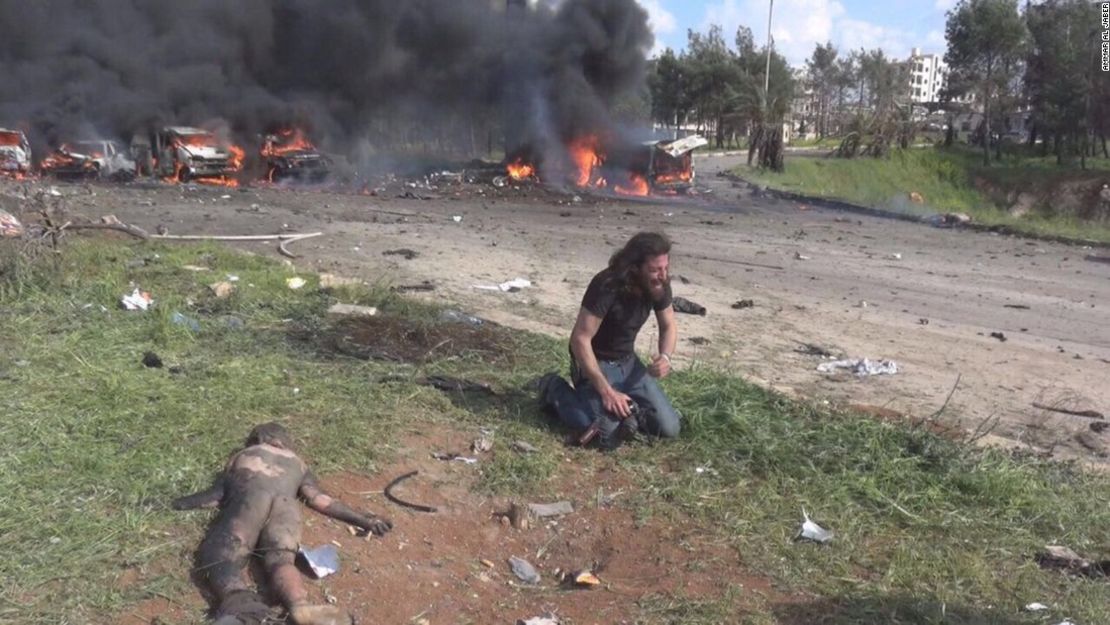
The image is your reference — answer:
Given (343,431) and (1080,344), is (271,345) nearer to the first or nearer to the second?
(343,431)

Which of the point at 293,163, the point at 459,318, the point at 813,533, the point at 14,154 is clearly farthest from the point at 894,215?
the point at 14,154

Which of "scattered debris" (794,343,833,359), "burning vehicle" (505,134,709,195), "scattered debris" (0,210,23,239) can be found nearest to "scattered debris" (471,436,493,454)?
"scattered debris" (794,343,833,359)

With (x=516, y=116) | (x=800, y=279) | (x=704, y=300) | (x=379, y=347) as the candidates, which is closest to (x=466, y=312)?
(x=379, y=347)

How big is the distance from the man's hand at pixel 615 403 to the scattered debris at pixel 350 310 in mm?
3061

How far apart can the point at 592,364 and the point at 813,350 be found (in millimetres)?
3748

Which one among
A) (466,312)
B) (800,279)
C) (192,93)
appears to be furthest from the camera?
(192,93)

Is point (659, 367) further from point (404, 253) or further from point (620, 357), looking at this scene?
point (404, 253)

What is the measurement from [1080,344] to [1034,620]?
661 cm

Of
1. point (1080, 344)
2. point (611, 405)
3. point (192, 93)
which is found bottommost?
point (1080, 344)

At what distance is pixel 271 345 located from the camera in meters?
6.45

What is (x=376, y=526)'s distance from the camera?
12.8 ft

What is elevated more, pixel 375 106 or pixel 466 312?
pixel 375 106

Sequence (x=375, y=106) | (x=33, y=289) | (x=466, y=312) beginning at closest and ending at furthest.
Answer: (x=33, y=289) → (x=466, y=312) → (x=375, y=106)

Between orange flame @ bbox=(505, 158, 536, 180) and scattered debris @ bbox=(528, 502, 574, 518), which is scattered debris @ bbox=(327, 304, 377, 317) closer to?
scattered debris @ bbox=(528, 502, 574, 518)
